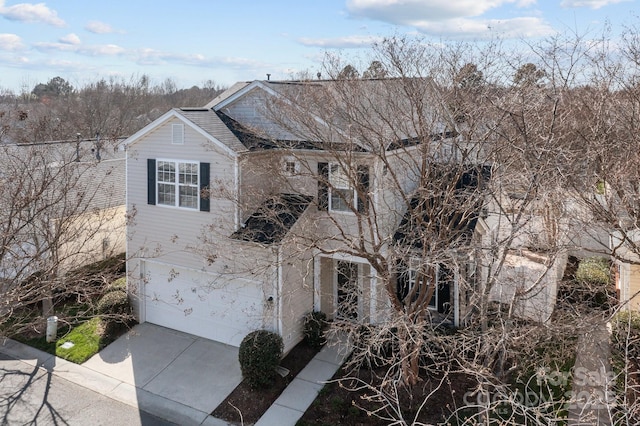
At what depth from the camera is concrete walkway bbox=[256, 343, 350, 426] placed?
37.8 feet

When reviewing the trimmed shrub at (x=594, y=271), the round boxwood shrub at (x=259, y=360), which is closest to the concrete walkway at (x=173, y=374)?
the round boxwood shrub at (x=259, y=360)

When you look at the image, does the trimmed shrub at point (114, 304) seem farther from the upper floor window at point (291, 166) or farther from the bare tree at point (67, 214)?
the upper floor window at point (291, 166)

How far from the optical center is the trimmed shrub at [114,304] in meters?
15.6

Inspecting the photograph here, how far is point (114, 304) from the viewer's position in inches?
619

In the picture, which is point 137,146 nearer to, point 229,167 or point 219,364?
point 229,167

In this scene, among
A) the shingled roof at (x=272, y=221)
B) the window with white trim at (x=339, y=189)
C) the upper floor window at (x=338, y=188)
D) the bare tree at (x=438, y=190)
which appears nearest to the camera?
the bare tree at (x=438, y=190)

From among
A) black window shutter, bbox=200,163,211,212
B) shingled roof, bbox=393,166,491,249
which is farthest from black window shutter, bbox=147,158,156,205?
shingled roof, bbox=393,166,491,249

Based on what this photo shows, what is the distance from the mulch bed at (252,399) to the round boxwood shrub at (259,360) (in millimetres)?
221

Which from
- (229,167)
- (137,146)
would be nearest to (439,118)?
(229,167)

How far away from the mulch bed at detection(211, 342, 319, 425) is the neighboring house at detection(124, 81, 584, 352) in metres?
0.98

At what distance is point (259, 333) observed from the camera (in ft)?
43.4

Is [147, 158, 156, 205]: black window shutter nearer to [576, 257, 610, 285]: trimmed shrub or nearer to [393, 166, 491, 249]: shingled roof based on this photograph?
[393, 166, 491, 249]: shingled roof

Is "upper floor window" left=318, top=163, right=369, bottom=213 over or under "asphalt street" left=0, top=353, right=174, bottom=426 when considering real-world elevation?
over

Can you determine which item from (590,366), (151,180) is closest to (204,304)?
(151,180)
